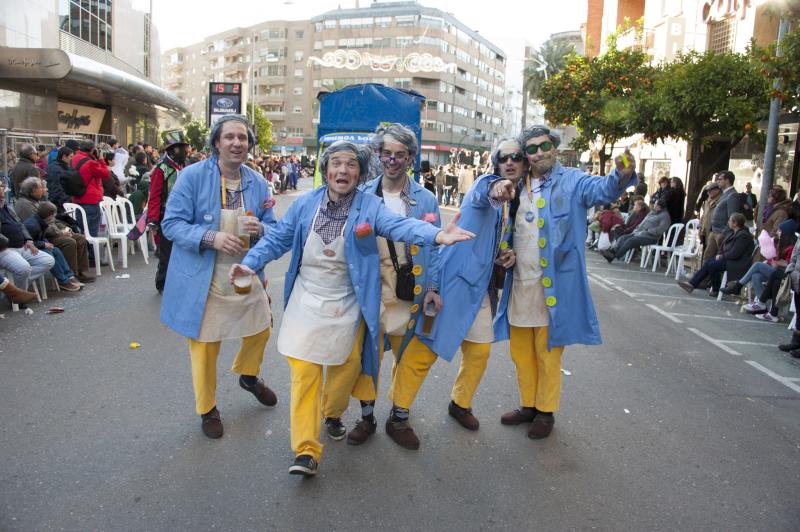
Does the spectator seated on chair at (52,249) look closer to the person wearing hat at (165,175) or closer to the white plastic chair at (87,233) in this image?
the white plastic chair at (87,233)

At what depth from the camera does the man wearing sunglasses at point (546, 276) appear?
418 centimetres

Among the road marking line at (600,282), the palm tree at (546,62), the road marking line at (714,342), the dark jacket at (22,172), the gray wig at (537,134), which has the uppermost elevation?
the palm tree at (546,62)

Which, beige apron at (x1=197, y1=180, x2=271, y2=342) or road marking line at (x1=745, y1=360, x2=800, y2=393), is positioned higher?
beige apron at (x1=197, y1=180, x2=271, y2=342)

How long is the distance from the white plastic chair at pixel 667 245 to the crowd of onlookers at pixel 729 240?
62mm

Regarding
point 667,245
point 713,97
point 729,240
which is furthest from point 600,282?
point 713,97

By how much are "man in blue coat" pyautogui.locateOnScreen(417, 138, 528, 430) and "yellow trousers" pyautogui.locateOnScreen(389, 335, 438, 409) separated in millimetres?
98

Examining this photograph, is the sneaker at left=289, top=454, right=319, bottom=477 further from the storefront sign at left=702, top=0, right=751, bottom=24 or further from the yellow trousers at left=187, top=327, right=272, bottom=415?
the storefront sign at left=702, top=0, right=751, bottom=24

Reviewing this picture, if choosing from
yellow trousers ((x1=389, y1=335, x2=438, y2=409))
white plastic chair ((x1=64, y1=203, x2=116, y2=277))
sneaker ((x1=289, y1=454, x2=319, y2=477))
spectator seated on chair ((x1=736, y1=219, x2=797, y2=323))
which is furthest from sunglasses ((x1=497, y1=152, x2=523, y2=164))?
white plastic chair ((x1=64, y1=203, x2=116, y2=277))

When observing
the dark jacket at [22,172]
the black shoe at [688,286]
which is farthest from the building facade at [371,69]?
the dark jacket at [22,172]

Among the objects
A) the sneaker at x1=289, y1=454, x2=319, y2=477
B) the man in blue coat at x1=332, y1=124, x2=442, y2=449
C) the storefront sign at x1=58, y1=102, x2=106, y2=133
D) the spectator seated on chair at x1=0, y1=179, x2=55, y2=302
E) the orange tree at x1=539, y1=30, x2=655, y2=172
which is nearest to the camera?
the sneaker at x1=289, y1=454, x2=319, y2=477

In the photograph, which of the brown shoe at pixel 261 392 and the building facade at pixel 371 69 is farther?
the building facade at pixel 371 69

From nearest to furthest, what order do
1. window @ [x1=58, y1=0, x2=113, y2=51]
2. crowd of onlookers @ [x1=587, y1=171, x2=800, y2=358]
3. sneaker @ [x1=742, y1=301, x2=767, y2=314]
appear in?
crowd of onlookers @ [x1=587, y1=171, x2=800, y2=358] → sneaker @ [x1=742, y1=301, x2=767, y2=314] → window @ [x1=58, y1=0, x2=113, y2=51]

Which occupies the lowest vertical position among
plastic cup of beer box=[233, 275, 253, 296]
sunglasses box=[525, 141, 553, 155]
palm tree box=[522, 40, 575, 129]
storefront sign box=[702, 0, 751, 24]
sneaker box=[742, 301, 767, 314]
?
sneaker box=[742, 301, 767, 314]

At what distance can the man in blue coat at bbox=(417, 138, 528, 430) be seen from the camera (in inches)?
161
